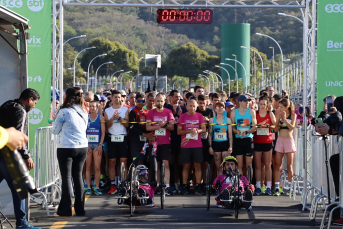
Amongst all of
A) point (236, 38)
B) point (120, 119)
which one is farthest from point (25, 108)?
point (236, 38)

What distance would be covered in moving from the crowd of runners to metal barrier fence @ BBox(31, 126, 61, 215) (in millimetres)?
1491

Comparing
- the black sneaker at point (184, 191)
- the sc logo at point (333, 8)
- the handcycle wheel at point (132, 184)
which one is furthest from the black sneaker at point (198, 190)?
the sc logo at point (333, 8)

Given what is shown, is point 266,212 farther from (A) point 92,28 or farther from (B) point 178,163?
(A) point 92,28

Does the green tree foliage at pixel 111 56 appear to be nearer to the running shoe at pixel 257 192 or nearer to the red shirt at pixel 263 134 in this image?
the red shirt at pixel 263 134

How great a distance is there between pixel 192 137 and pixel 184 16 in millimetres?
4568

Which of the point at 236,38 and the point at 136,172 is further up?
the point at 236,38

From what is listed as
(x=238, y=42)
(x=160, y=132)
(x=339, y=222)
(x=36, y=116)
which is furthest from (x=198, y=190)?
(x=238, y=42)

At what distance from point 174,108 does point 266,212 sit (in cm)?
385

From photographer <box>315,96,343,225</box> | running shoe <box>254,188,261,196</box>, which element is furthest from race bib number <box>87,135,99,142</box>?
photographer <box>315,96,343,225</box>

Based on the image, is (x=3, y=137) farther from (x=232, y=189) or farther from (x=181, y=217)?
(x=232, y=189)

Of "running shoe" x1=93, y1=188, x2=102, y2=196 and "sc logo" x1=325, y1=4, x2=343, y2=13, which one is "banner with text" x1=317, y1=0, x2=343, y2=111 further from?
"running shoe" x1=93, y1=188, x2=102, y2=196

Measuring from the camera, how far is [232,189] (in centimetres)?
911

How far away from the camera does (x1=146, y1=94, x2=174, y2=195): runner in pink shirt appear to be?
467 inches

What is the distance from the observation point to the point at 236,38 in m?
121
